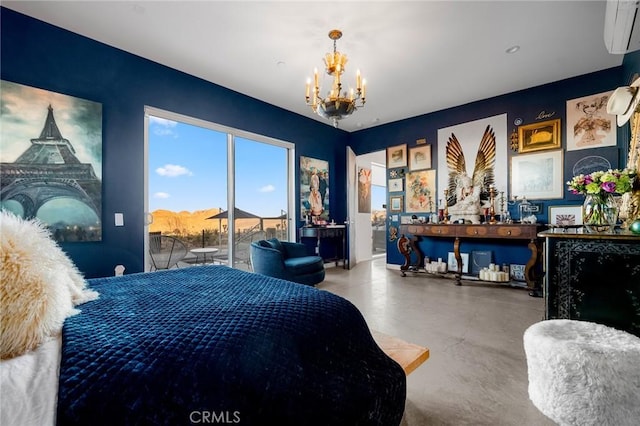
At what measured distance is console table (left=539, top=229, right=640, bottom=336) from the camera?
176 centimetres

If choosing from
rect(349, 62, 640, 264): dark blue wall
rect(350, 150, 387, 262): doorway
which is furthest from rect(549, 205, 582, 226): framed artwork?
rect(350, 150, 387, 262): doorway

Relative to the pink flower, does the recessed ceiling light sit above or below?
above

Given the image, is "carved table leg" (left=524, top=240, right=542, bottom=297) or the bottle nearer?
"carved table leg" (left=524, top=240, right=542, bottom=297)

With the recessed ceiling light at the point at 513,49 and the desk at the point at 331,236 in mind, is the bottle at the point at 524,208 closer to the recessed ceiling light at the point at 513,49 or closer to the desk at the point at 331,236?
the recessed ceiling light at the point at 513,49

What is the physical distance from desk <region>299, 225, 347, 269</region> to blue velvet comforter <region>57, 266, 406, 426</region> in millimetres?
3829

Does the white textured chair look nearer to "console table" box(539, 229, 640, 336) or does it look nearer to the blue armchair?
"console table" box(539, 229, 640, 336)

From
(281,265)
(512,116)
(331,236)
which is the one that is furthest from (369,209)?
(281,265)

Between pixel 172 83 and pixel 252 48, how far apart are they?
1.30 meters

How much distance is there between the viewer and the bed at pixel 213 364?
2.26 ft

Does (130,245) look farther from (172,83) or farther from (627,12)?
(627,12)

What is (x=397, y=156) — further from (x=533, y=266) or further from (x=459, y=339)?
(x=459, y=339)

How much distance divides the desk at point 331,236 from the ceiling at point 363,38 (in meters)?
2.48

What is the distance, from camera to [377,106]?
16.4 feet

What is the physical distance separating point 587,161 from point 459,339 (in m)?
3.44
